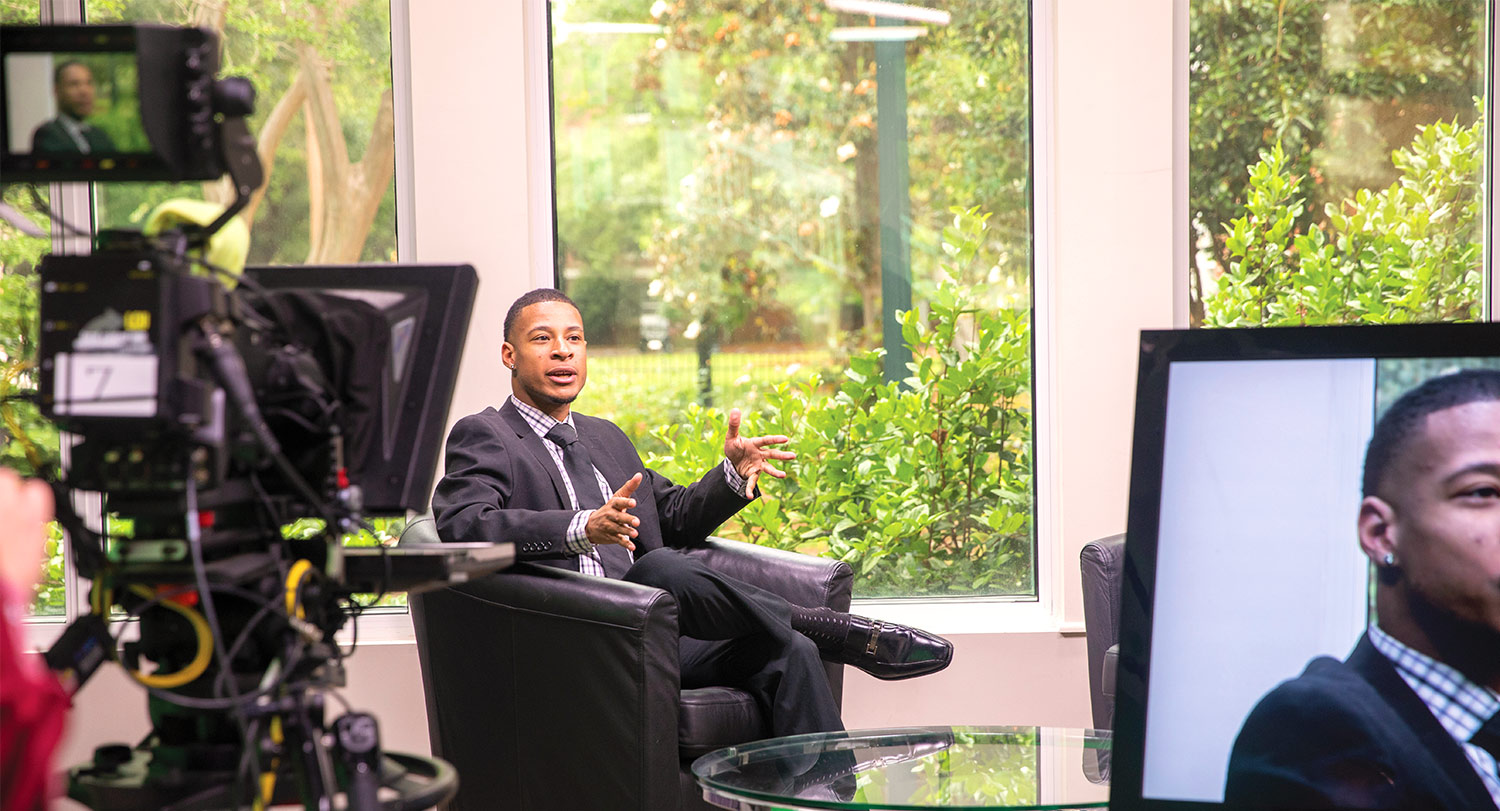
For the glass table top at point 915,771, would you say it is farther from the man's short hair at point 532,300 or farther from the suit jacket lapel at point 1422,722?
the man's short hair at point 532,300

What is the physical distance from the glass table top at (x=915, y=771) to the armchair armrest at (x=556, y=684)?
19cm

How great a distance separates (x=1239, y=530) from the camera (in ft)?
3.37

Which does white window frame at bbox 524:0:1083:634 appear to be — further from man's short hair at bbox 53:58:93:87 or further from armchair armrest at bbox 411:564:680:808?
man's short hair at bbox 53:58:93:87

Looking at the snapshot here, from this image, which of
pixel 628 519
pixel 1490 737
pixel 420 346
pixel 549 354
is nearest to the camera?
pixel 1490 737

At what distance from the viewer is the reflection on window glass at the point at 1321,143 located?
3691mm

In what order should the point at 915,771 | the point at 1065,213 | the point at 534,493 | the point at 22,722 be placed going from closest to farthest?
the point at 22,722 < the point at 915,771 < the point at 534,493 < the point at 1065,213

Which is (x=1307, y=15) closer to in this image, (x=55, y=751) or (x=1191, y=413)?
(x=1191, y=413)

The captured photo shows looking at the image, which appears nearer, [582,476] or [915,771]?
[915,771]

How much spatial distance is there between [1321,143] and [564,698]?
2.84 meters

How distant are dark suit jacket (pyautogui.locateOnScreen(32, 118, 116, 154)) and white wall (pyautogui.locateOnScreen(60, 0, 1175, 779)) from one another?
2216mm

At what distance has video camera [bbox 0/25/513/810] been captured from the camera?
1.27m

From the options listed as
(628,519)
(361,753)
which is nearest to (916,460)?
(628,519)

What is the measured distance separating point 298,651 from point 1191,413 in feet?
3.29

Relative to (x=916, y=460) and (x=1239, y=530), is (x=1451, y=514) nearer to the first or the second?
(x=1239, y=530)
